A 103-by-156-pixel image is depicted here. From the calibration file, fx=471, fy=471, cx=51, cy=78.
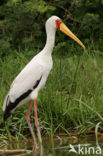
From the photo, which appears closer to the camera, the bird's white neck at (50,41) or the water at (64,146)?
the water at (64,146)

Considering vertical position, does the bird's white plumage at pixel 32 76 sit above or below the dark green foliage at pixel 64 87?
above

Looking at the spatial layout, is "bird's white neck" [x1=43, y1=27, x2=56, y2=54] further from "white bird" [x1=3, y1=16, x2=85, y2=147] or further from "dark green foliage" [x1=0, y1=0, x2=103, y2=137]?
"dark green foliage" [x1=0, y1=0, x2=103, y2=137]

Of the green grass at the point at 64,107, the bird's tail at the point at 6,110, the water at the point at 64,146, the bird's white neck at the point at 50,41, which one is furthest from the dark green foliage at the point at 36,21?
the water at the point at 64,146

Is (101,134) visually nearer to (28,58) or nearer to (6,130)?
(6,130)

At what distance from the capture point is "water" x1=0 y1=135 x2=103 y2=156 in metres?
4.47

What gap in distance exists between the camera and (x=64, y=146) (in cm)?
479

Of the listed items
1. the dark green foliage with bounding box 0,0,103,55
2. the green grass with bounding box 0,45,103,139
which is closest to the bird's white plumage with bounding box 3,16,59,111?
the green grass with bounding box 0,45,103,139

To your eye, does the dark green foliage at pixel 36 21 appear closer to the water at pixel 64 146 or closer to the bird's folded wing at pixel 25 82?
the bird's folded wing at pixel 25 82

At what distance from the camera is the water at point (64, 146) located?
14.7 feet

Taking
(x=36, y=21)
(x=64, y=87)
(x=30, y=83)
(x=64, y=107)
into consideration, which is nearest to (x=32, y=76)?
(x=30, y=83)

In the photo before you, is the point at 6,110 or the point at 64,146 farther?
the point at 6,110

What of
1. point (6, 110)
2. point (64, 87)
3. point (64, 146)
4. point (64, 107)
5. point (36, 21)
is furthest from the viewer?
point (36, 21)

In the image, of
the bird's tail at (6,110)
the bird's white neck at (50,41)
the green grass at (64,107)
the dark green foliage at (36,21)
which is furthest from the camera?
the dark green foliage at (36,21)

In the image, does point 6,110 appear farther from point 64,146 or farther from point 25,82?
point 64,146
